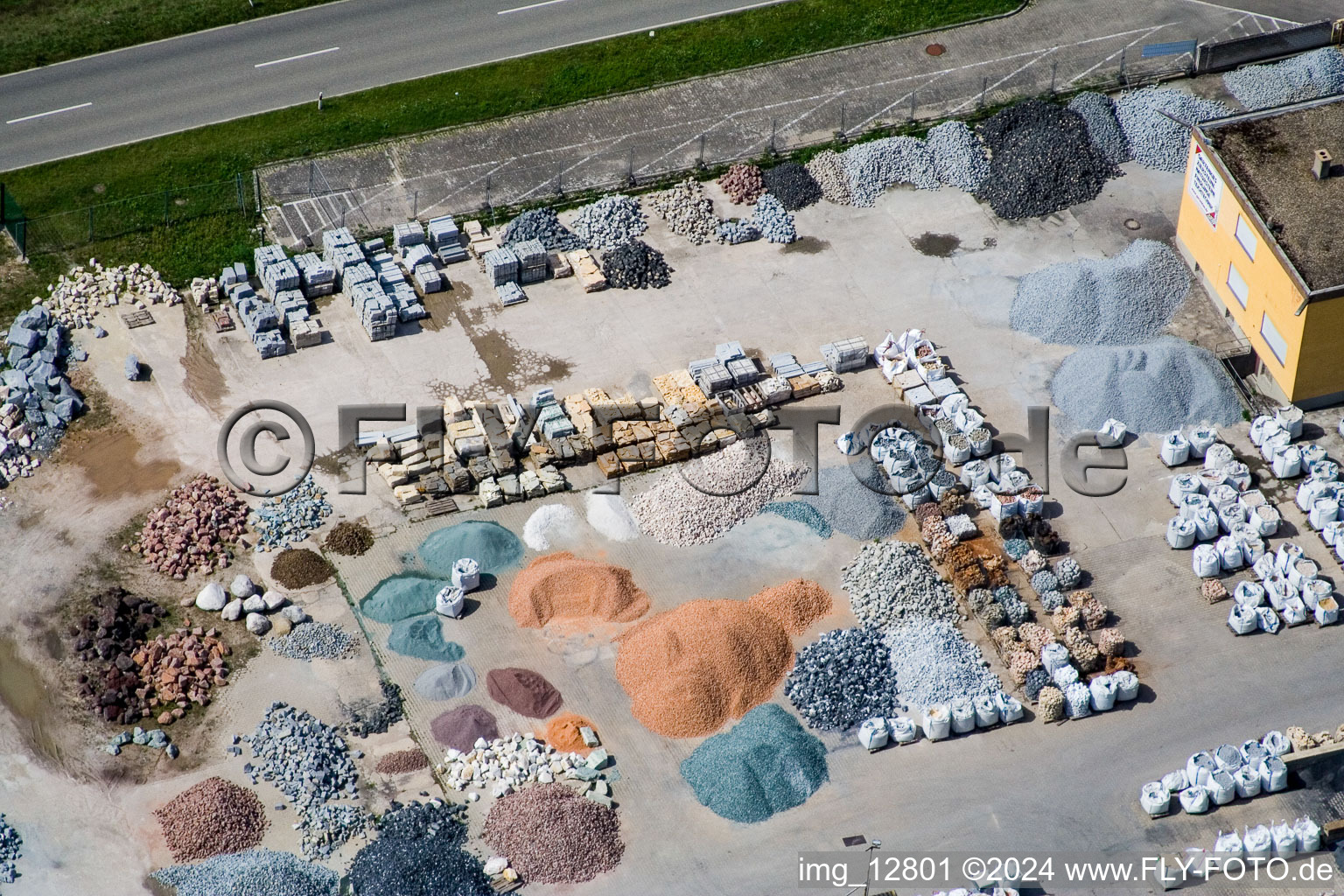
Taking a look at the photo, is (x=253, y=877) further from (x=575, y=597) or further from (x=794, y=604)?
(x=794, y=604)

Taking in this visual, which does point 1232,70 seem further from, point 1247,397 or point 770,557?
point 770,557

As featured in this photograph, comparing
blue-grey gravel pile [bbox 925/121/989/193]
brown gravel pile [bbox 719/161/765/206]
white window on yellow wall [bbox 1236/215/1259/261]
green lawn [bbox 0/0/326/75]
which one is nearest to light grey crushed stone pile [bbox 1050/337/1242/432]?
white window on yellow wall [bbox 1236/215/1259/261]

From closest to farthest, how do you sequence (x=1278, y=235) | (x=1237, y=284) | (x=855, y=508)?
(x=855, y=508), (x=1278, y=235), (x=1237, y=284)

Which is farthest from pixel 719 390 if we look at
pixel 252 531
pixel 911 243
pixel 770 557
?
pixel 252 531

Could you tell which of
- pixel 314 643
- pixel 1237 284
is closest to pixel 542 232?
pixel 314 643

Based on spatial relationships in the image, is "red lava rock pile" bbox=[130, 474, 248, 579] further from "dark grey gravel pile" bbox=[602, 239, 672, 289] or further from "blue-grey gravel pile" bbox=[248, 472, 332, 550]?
"dark grey gravel pile" bbox=[602, 239, 672, 289]
